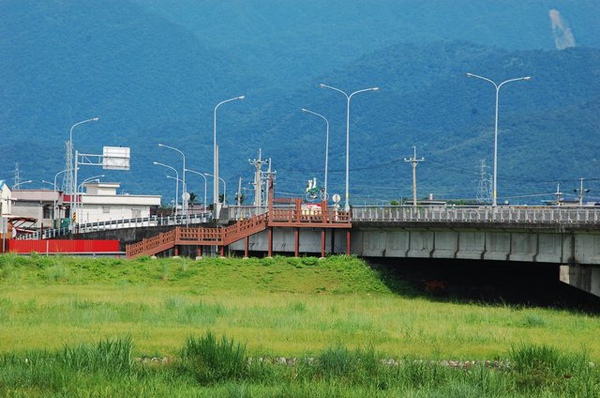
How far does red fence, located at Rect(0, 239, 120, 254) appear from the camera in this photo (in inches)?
3270

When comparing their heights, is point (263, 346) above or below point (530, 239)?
below

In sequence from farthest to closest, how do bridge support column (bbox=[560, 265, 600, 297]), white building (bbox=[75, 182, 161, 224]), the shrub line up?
white building (bbox=[75, 182, 161, 224]) → bridge support column (bbox=[560, 265, 600, 297]) → the shrub

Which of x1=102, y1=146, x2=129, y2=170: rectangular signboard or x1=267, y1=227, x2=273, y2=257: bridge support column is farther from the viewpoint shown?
x1=102, y1=146, x2=129, y2=170: rectangular signboard

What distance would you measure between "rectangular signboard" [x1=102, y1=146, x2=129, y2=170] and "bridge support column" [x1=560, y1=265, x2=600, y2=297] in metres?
80.7

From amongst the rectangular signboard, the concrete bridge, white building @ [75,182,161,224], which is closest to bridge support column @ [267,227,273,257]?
the concrete bridge

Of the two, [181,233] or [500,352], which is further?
[181,233]

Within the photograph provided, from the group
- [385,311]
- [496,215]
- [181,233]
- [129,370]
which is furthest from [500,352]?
[181,233]

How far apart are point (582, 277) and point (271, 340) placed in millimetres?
25778

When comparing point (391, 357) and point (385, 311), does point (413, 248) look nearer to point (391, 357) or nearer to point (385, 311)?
point (385, 311)

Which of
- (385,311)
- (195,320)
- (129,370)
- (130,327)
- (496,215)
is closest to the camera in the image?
(129,370)

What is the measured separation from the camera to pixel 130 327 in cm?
3781

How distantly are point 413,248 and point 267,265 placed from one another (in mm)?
8239

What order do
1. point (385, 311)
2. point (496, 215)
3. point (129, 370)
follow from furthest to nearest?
point (496, 215)
point (385, 311)
point (129, 370)

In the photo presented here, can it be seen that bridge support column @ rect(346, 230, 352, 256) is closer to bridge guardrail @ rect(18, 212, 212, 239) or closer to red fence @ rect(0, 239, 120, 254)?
red fence @ rect(0, 239, 120, 254)
